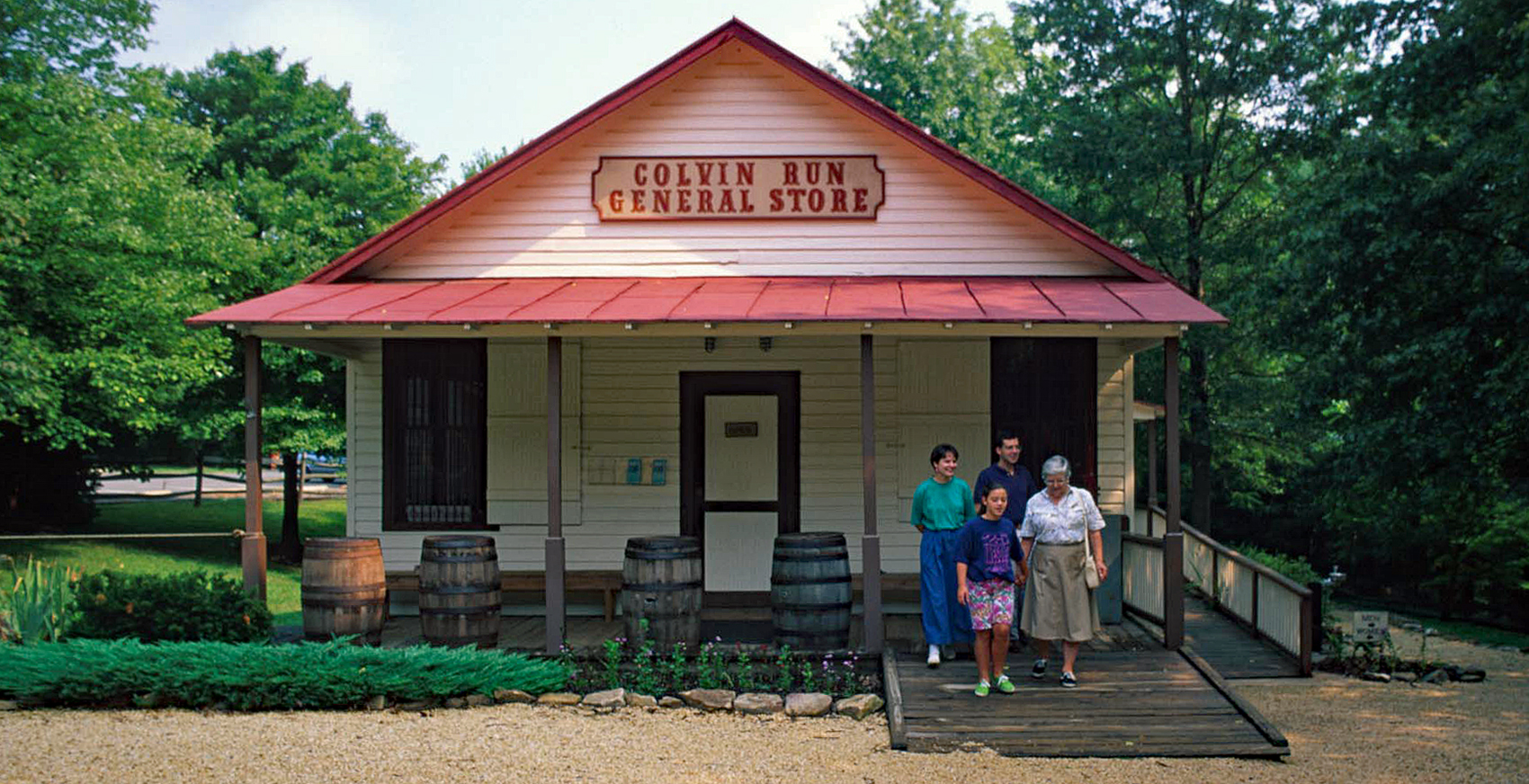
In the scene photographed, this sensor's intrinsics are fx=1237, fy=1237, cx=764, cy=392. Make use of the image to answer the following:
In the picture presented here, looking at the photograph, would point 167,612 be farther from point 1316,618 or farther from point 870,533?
point 1316,618

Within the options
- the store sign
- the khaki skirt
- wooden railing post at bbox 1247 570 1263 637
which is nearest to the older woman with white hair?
the khaki skirt


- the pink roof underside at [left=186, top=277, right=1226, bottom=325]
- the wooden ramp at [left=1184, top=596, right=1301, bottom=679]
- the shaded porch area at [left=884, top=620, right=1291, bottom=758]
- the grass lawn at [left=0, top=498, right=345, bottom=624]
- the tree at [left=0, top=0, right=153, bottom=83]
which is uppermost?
the tree at [left=0, top=0, right=153, bottom=83]

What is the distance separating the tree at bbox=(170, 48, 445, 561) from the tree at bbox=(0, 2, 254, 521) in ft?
4.56

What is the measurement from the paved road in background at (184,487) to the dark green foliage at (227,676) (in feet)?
92.5

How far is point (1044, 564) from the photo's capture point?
27.3 feet

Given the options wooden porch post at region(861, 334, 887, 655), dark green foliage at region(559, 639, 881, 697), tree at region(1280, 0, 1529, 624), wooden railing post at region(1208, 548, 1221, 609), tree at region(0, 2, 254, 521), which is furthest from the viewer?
tree at region(0, 2, 254, 521)

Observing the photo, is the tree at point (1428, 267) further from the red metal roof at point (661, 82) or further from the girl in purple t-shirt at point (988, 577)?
the girl in purple t-shirt at point (988, 577)

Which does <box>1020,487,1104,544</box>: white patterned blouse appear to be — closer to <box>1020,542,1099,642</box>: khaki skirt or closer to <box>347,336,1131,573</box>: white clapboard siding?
<box>1020,542,1099,642</box>: khaki skirt

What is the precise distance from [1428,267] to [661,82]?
10.4 metres

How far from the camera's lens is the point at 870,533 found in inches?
359

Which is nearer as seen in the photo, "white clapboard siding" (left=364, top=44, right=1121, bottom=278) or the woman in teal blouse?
the woman in teal blouse

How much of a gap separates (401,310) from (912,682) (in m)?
4.78

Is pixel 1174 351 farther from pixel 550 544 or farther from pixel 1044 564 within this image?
pixel 550 544

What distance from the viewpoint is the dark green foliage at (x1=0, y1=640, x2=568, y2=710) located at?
8.32 m
